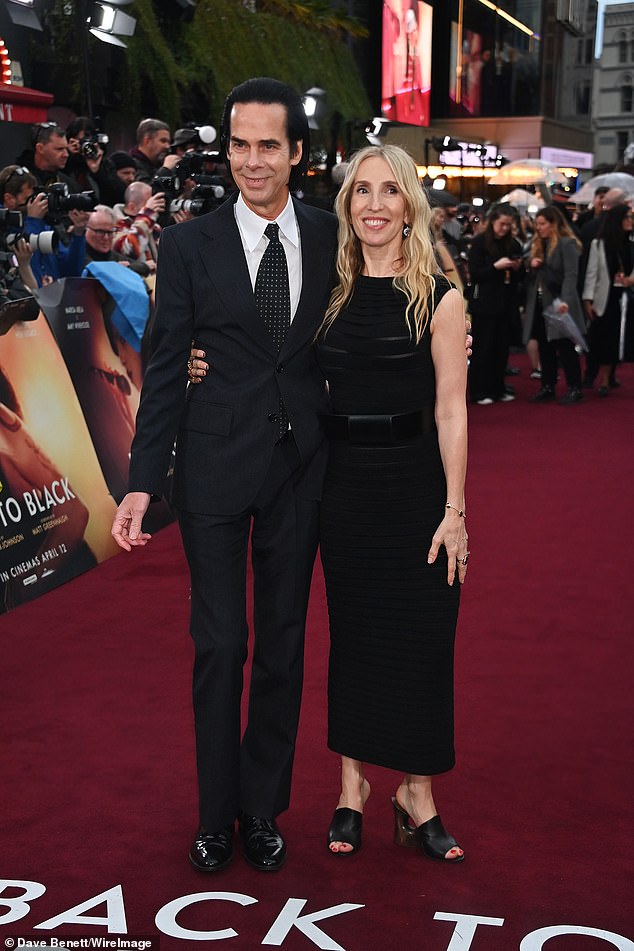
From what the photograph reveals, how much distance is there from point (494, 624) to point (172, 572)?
5.25ft

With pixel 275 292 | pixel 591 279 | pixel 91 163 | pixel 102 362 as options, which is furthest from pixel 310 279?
pixel 591 279

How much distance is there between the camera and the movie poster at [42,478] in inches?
197

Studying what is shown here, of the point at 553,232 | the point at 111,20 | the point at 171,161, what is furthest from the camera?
the point at 111,20

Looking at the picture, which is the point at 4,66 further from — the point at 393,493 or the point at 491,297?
the point at 393,493

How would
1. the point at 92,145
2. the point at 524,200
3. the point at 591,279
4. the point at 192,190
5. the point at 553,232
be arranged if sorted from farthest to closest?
the point at 524,200 < the point at 591,279 < the point at 553,232 < the point at 92,145 < the point at 192,190

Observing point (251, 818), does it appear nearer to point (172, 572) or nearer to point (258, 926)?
point (258, 926)

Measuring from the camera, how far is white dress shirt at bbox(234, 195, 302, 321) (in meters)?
2.78

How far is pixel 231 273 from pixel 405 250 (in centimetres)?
42

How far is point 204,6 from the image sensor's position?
14.5 metres

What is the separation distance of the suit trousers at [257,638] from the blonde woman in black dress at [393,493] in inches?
4.5

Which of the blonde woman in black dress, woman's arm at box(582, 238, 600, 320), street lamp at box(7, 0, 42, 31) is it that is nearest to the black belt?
the blonde woman in black dress

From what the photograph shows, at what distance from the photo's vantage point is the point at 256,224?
277cm

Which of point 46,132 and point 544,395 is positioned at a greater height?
point 46,132

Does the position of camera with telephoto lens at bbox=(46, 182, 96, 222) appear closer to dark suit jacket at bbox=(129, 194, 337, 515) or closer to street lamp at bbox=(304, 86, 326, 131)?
dark suit jacket at bbox=(129, 194, 337, 515)
